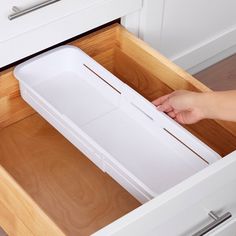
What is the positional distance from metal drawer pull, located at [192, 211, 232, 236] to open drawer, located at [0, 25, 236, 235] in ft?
0.58

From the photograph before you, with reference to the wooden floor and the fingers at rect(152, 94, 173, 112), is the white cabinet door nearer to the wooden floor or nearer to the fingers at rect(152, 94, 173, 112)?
the fingers at rect(152, 94, 173, 112)

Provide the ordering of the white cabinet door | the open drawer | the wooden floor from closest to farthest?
the white cabinet door, the open drawer, the wooden floor

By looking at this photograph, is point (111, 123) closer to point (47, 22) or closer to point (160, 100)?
point (160, 100)

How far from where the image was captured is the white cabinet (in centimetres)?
121

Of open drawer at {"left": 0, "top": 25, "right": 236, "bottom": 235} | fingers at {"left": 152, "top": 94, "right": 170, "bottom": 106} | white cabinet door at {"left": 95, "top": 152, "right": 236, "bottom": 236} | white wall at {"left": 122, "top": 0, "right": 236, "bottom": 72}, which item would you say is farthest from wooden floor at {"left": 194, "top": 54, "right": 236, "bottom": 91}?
white cabinet door at {"left": 95, "top": 152, "right": 236, "bottom": 236}

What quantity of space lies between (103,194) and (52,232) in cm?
25

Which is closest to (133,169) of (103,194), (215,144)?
(103,194)

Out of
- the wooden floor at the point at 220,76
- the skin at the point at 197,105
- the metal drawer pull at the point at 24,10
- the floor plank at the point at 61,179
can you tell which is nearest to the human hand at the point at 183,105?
the skin at the point at 197,105

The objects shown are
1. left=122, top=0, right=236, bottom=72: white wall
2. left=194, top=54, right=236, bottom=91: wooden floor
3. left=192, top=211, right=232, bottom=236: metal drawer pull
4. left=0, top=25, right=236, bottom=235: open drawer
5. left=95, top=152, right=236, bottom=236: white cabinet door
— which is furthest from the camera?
left=194, top=54, right=236, bottom=91: wooden floor

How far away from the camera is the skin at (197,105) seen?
1195 mm

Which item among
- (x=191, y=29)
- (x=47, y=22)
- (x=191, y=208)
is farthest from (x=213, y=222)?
(x=191, y=29)

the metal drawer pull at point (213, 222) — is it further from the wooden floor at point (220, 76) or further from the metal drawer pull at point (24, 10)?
the wooden floor at point (220, 76)

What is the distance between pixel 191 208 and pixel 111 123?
0.33 m

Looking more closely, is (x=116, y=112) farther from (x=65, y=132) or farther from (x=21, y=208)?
(x=21, y=208)
